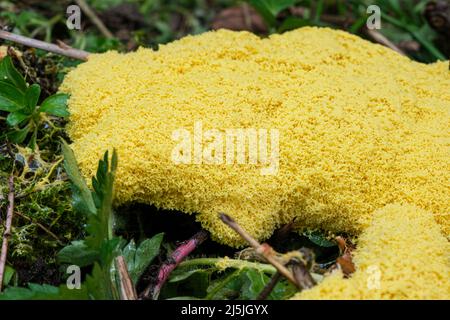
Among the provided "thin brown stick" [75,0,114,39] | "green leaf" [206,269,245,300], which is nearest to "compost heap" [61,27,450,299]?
"green leaf" [206,269,245,300]

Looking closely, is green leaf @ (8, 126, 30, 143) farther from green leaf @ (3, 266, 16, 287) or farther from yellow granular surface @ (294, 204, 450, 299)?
yellow granular surface @ (294, 204, 450, 299)

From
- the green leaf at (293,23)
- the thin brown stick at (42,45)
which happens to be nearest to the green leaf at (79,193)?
the thin brown stick at (42,45)

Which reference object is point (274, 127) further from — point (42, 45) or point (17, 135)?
point (42, 45)

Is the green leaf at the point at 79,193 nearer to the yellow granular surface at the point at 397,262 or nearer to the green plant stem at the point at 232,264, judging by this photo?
the green plant stem at the point at 232,264

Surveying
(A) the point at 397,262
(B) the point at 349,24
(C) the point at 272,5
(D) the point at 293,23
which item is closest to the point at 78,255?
(A) the point at 397,262

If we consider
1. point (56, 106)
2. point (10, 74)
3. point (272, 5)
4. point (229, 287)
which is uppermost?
point (272, 5)

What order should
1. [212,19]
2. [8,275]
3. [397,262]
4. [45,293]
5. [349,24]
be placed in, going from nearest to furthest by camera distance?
[45,293]
[397,262]
[8,275]
[349,24]
[212,19]
